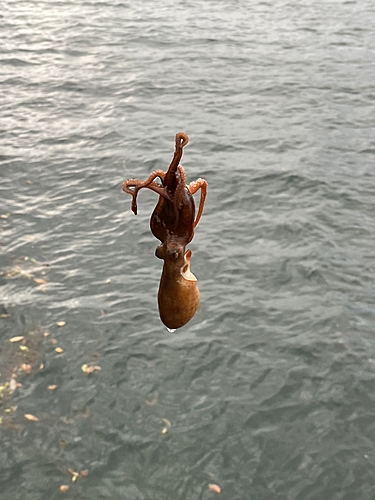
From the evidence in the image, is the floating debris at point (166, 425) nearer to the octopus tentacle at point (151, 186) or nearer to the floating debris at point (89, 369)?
the floating debris at point (89, 369)

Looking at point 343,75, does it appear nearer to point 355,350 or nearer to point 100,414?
point 355,350

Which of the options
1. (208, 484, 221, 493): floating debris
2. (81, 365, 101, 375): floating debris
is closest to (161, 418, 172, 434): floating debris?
(208, 484, 221, 493): floating debris

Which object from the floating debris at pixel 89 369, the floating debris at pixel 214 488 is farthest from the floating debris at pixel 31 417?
the floating debris at pixel 214 488

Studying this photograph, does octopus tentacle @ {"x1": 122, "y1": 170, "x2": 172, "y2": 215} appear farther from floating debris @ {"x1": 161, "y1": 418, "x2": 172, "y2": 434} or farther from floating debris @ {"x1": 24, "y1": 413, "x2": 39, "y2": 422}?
floating debris @ {"x1": 24, "y1": 413, "x2": 39, "y2": 422}

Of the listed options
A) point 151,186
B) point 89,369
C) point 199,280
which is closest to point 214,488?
point 89,369

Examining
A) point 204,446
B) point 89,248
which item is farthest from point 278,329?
point 89,248
